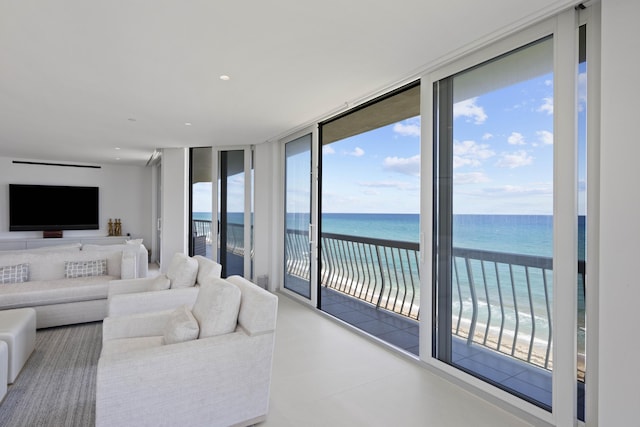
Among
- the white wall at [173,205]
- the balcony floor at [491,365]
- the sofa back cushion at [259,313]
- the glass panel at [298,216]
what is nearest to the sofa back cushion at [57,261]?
the white wall at [173,205]

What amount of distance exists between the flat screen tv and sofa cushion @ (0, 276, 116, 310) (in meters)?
4.49

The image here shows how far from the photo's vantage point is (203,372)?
1.91 m

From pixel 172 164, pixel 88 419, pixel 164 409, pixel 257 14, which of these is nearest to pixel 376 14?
pixel 257 14

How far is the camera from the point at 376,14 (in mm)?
2008

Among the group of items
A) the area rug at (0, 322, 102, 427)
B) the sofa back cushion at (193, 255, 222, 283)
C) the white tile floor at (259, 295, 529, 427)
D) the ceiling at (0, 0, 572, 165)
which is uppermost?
the ceiling at (0, 0, 572, 165)

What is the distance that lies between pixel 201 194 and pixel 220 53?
161 inches

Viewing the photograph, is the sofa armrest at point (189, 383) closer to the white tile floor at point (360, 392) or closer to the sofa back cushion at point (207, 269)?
the white tile floor at point (360, 392)

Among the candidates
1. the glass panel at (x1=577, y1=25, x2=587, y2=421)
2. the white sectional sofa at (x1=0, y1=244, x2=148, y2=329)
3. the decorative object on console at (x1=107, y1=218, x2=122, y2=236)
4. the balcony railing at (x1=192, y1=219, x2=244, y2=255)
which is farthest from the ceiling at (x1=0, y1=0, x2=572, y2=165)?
the decorative object on console at (x1=107, y1=218, x2=122, y2=236)

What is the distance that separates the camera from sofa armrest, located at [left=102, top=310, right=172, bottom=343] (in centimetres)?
250

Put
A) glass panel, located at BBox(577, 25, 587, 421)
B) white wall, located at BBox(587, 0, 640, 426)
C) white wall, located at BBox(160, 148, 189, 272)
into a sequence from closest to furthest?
white wall, located at BBox(587, 0, 640, 426), glass panel, located at BBox(577, 25, 587, 421), white wall, located at BBox(160, 148, 189, 272)

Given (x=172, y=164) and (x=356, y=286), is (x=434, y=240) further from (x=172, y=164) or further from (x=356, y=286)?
(x=172, y=164)

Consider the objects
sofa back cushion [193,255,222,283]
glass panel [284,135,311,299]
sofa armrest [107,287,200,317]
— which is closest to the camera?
sofa armrest [107,287,200,317]

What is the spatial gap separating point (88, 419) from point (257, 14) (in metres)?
2.65

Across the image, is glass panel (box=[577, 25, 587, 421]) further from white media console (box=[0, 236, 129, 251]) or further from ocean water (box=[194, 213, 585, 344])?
white media console (box=[0, 236, 129, 251])
